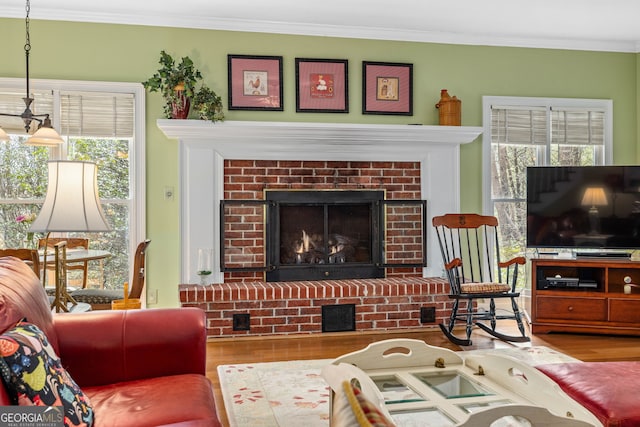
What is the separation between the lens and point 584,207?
497cm

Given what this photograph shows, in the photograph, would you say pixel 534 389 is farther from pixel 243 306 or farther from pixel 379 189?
pixel 379 189

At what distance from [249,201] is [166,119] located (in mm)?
953

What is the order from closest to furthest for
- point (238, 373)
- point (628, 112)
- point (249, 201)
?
1. point (238, 373)
2. point (249, 201)
3. point (628, 112)

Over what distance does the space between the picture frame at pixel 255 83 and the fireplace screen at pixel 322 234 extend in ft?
2.60

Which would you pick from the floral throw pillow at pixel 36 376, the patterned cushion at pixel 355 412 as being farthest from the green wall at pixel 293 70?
the patterned cushion at pixel 355 412

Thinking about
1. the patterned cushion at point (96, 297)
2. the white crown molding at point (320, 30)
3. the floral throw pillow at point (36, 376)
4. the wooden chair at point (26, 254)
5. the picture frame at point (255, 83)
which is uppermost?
the white crown molding at point (320, 30)

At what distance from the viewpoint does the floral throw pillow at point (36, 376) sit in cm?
153

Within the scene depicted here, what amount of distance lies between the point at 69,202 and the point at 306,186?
8.90 ft

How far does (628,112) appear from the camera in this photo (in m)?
5.68

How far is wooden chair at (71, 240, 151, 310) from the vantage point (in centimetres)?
392

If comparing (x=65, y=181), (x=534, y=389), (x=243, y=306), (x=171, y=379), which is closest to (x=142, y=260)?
(x=243, y=306)

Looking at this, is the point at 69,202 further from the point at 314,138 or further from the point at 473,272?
the point at 473,272

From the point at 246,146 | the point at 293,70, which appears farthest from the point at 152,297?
the point at 293,70

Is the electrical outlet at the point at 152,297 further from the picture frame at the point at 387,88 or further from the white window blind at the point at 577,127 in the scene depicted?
the white window blind at the point at 577,127
